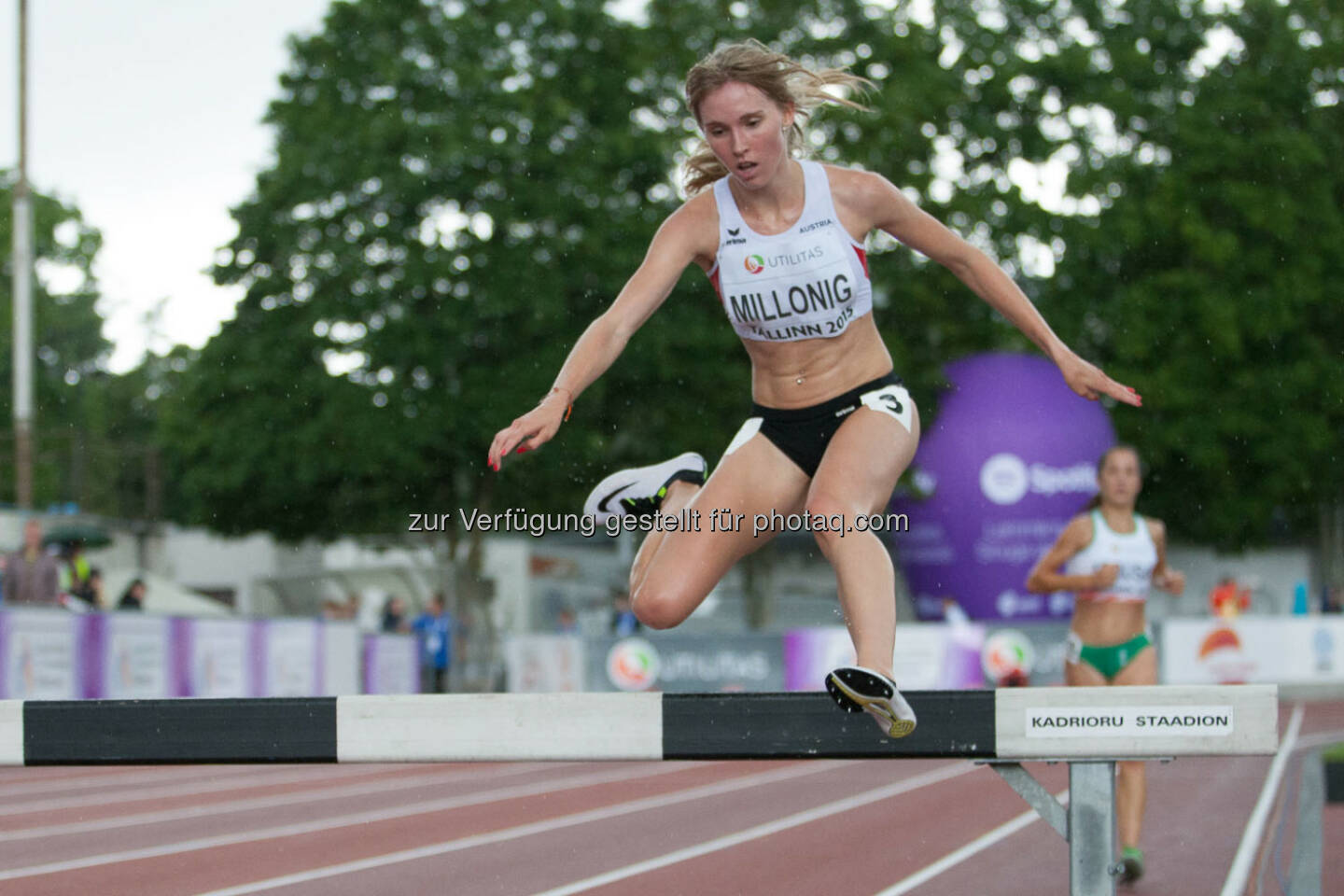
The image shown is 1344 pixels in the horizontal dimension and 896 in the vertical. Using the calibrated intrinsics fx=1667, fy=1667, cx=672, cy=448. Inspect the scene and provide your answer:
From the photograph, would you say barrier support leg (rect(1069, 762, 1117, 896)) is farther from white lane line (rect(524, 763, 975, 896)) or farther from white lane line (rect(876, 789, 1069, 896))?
white lane line (rect(524, 763, 975, 896))

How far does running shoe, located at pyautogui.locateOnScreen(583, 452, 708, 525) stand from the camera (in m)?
4.61

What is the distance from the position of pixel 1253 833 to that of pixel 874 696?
214 inches

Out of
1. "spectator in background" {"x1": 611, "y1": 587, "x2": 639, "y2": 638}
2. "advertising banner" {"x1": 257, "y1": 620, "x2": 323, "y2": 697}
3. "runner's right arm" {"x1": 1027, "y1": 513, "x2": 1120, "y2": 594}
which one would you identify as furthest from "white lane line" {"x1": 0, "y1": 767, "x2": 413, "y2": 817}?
"spectator in background" {"x1": 611, "y1": 587, "x2": 639, "y2": 638}

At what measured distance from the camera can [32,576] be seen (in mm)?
13328

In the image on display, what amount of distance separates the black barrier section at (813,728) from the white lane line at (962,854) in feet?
6.44

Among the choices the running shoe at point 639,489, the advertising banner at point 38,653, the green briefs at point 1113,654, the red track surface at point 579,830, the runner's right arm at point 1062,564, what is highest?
the running shoe at point 639,489

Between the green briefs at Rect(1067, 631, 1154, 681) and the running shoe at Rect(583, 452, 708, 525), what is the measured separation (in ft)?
10.3

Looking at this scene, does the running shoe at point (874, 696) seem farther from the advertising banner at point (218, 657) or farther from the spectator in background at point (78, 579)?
the spectator in background at point (78, 579)

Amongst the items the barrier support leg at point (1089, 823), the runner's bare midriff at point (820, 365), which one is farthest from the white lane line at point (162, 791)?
the barrier support leg at point (1089, 823)

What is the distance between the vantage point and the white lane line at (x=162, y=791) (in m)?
9.94

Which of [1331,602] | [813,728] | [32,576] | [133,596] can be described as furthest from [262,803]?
[1331,602]

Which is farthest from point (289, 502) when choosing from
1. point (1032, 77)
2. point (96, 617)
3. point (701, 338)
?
point (1032, 77)

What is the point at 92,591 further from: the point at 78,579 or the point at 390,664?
the point at 390,664

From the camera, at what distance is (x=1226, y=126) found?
29.2m
